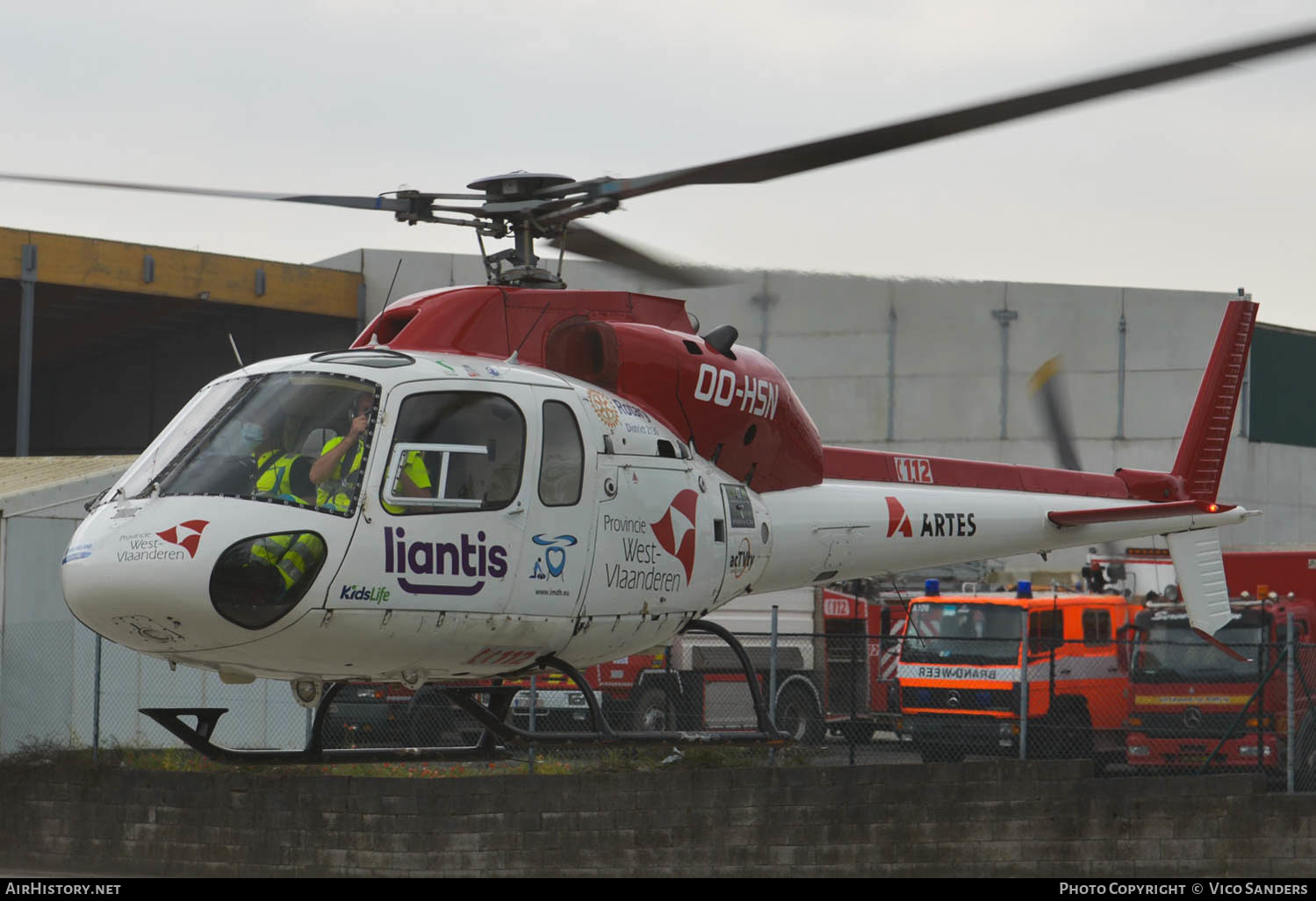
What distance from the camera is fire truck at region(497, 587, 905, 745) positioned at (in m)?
17.1

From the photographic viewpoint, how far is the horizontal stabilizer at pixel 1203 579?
552 inches

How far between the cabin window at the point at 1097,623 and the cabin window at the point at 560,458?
1336cm

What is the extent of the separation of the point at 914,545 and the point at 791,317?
23.1 metres

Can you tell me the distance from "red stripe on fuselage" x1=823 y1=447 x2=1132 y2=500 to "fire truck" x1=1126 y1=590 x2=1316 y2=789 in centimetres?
279

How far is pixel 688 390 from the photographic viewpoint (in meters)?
10.3

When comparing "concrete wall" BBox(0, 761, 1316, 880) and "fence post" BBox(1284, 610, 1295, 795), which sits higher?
"fence post" BBox(1284, 610, 1295, 795)

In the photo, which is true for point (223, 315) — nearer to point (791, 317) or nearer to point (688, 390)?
point (791, 317)

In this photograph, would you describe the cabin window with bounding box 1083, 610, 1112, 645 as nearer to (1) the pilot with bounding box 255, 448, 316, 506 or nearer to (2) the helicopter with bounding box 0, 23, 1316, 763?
(2) the helicopter with bounding box 0, 23, 1316, 763

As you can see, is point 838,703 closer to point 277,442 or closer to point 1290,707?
point 1290,707

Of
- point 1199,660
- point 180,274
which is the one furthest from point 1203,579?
point 180,274

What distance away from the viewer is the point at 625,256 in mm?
11203

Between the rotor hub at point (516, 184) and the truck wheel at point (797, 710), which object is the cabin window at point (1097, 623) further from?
the rotor hub at point (516, 184)

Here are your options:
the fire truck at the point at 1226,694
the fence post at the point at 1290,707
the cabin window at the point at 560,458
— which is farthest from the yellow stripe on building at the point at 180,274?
the cabin window at the point at 560,458

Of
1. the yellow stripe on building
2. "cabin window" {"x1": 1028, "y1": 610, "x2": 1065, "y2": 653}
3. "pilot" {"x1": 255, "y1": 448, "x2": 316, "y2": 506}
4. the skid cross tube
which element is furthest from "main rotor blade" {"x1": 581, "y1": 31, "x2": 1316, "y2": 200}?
the yellow stripe on building
